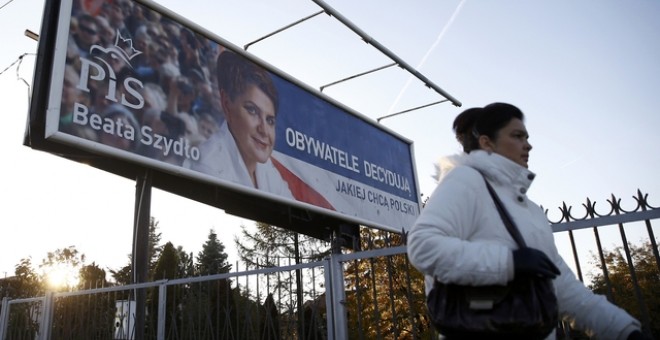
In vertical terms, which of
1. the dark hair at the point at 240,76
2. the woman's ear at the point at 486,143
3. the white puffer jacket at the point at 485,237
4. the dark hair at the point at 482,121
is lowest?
the white puffer jacket at the point at 485,237

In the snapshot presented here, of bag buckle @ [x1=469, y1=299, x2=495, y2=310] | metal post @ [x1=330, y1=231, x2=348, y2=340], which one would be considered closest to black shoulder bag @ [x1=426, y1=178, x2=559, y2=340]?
bag buckle @ [x1=469, y1=299, x2=495, y2=310]

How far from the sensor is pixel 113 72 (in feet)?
17.3

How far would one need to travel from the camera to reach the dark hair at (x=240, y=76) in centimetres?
681

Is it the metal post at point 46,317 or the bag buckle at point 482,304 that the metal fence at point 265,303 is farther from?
the bag buckle at point 482,304

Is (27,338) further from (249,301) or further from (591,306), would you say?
(591,306)

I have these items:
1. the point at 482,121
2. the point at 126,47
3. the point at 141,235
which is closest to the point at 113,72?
the point at 126,47

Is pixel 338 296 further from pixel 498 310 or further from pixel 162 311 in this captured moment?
pixel 498 310

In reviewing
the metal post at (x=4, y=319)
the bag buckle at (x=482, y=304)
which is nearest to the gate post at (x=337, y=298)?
the bag buckle at (x=482, y=304)

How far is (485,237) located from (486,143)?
1.58ft

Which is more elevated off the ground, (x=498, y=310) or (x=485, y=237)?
(x=485, y=237)

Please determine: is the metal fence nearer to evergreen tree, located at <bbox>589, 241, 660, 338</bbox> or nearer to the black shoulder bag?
evergreen tree, located at <bbox>589, 241, 660, 338</bbox>

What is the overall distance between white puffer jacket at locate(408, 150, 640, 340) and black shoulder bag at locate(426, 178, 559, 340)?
0.05 metres

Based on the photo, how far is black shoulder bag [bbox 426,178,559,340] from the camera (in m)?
1.52

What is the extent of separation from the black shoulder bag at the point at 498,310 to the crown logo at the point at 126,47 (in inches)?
195
